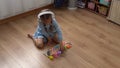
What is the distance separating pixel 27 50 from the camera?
2125mm

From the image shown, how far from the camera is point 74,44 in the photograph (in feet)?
7.38

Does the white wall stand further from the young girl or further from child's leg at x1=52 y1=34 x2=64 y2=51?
child's leg at x1=52 y1=34 x2=64 y2=51

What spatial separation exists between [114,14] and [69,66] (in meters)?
1.20

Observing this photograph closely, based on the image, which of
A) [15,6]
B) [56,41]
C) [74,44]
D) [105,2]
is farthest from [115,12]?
[15,6]

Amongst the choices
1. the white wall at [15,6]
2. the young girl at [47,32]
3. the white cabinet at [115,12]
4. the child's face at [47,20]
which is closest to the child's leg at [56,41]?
the young girl at [47,32]

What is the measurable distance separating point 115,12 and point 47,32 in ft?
3.65

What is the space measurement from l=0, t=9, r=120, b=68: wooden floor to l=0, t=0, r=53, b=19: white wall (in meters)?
0.14

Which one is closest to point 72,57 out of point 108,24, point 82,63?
point 82,63

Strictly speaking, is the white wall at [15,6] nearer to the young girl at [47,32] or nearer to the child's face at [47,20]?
the young girl at [47,32]

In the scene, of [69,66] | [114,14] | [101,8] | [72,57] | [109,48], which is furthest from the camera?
[101,8]

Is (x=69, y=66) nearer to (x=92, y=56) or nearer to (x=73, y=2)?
(x=92, y=56)

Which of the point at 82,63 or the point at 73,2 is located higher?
the point at 73,2

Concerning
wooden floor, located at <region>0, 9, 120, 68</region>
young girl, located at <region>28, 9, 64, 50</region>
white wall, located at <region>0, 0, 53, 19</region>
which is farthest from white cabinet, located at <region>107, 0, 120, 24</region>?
white wall, located at <region>0, 0, 53, 19</region>

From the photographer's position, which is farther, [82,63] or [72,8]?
[72,8]
